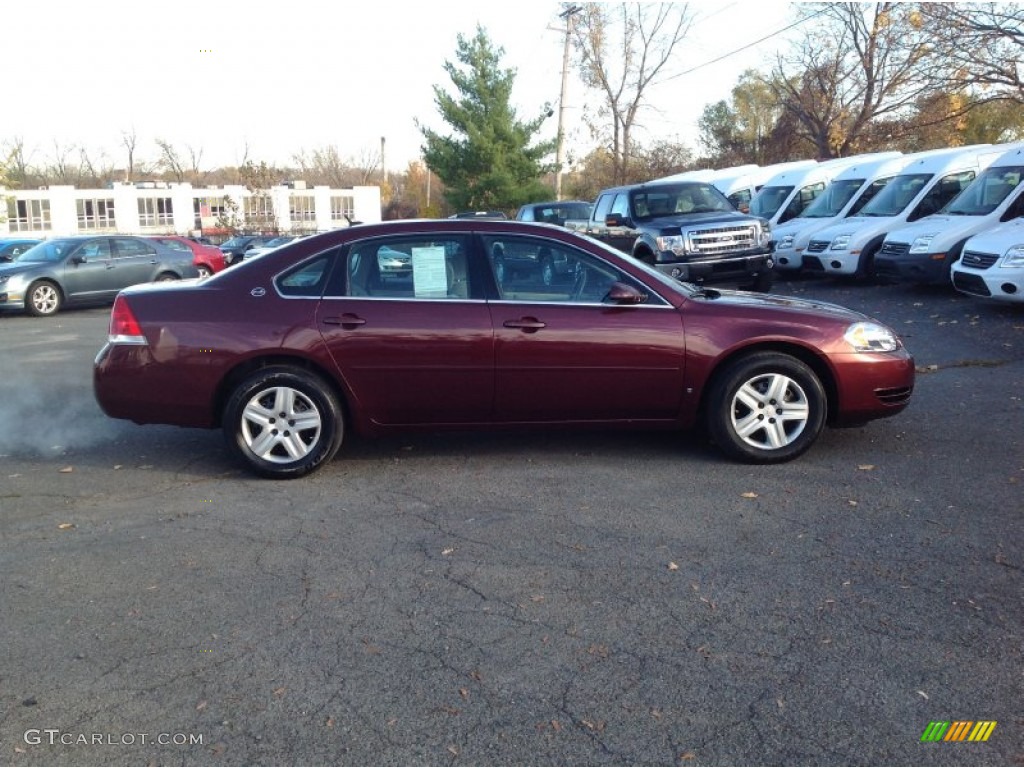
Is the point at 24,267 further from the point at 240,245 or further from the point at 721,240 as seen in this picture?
the point at 240,245

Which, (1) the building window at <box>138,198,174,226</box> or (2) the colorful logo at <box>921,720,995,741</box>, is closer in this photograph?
(2) the colorful logo at <box>921,720,995,741</box>

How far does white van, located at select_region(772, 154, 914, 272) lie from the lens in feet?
59.2

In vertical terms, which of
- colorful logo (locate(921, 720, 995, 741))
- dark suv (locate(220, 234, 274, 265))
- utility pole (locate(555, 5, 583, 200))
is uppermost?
utility pole (locate(555, 5, 583, 200))

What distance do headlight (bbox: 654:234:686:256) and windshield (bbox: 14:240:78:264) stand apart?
11.7 metres

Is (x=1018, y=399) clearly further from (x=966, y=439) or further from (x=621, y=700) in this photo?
(x=621, y=700)

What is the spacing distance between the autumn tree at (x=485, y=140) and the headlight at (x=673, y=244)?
89.8ft

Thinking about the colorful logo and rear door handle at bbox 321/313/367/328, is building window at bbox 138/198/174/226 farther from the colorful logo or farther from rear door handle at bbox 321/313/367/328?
the colorful logo

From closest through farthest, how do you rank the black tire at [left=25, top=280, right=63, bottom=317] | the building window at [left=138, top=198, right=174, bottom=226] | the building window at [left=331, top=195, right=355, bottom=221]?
the black tire at [left=25, top=280, right=63, bottom=317], the building window at [left=138, top=198, right=174, bottom=226], the building window at [left=331, top=195, right=355, bottom=221]

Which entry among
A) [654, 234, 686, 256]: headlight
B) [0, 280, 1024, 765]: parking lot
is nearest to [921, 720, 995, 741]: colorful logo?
[0, 280, 1024, 765]: parking lot

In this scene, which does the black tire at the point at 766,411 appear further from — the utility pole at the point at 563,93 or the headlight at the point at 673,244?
the utility pole at the point at 563,93

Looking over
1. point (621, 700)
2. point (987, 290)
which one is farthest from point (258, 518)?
point (987, 290)

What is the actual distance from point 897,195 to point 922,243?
293 centimetres

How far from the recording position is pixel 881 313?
527 inches

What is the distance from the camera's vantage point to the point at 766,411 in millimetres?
6078
